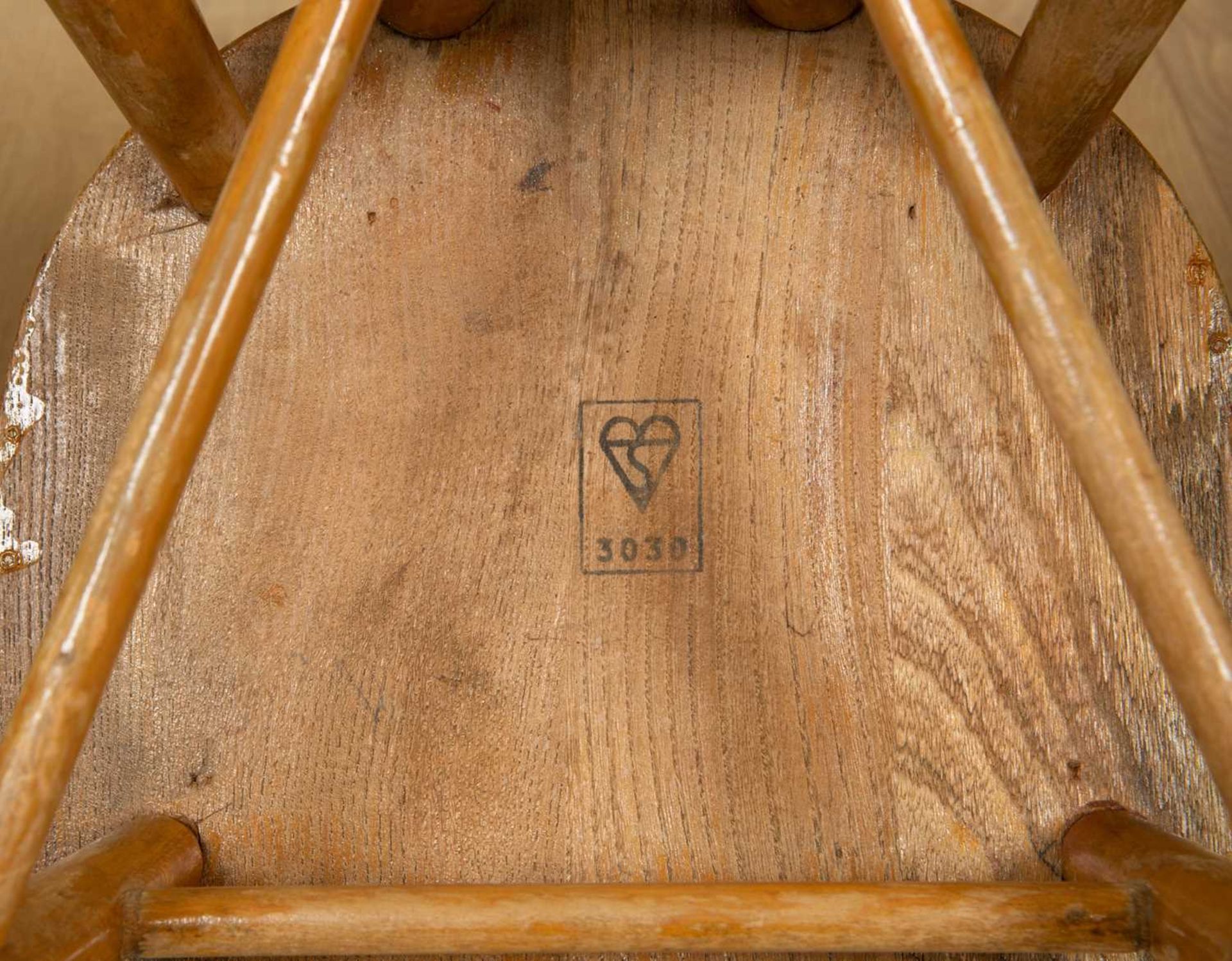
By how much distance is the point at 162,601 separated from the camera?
2.46 ft

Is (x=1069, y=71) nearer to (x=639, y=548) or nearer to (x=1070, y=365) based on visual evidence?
(x=1070, y=365)

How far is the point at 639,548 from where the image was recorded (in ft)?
2.45

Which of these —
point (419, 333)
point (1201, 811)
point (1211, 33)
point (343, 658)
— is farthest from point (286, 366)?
point (1211, 33)

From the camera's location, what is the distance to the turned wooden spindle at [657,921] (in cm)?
57

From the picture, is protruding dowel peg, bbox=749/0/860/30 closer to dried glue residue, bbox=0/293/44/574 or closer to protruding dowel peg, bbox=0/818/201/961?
dried glue residue, bbox=0/293/44/574

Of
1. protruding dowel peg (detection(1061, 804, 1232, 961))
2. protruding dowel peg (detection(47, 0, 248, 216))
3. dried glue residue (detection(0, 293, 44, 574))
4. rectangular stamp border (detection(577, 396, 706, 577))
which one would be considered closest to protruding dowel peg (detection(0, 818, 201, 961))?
dried glue residue (detection(0, 293, 44, 574))

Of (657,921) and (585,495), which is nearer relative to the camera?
(657,921)

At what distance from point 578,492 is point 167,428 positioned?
32 cm

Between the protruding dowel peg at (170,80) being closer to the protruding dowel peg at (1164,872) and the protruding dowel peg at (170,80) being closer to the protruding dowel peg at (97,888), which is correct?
the protruding dowel peg at (97,888)

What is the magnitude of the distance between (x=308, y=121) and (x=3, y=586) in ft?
1.33

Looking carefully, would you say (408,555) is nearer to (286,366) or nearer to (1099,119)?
(286,366)

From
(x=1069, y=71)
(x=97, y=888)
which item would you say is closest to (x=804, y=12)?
(x=1069, y=71)

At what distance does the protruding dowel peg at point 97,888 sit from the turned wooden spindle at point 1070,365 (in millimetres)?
495

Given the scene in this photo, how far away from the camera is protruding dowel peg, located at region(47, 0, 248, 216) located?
2.09ft
